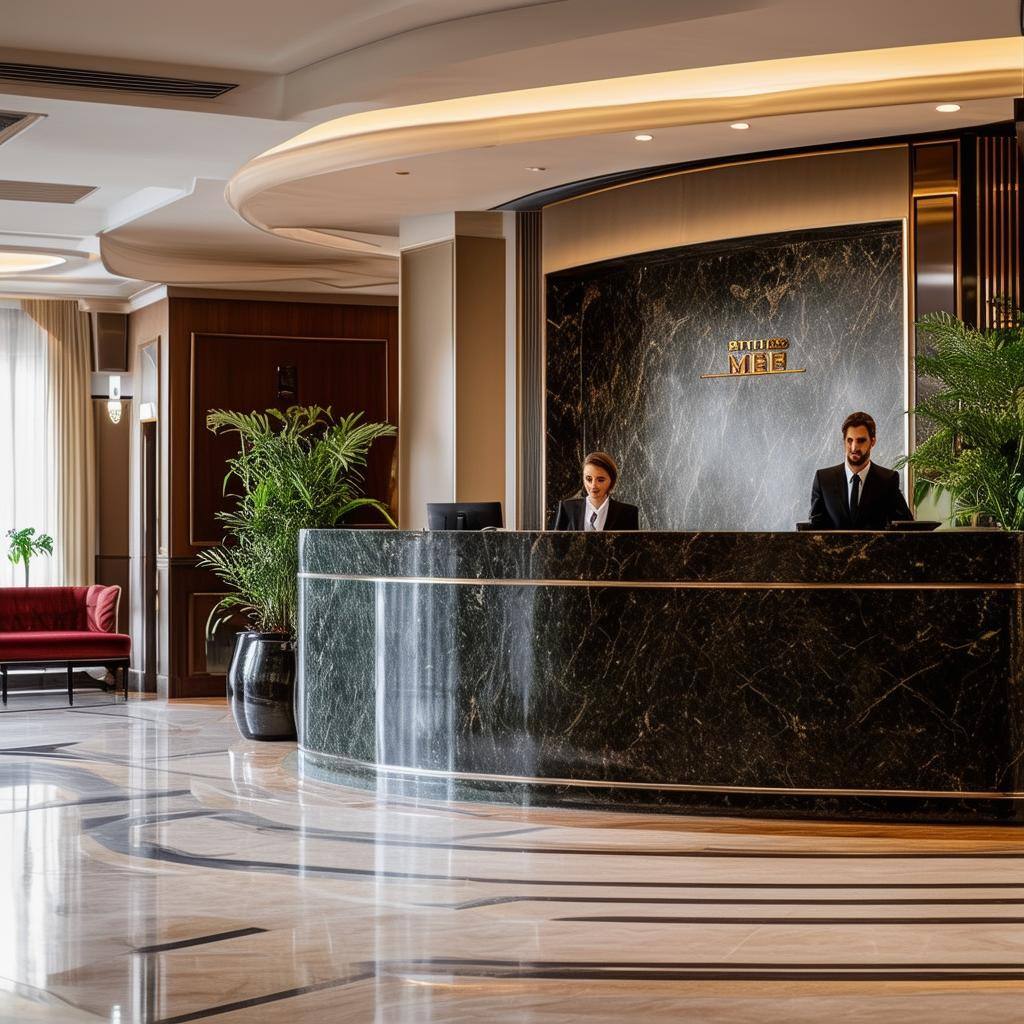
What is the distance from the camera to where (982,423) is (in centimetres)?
661

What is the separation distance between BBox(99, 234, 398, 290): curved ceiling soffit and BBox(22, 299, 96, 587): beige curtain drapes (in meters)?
2.26

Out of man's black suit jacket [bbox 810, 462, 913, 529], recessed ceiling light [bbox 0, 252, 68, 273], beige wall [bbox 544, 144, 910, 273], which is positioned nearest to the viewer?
man's black suit jacket [bbox 810, 462, 913, 529]

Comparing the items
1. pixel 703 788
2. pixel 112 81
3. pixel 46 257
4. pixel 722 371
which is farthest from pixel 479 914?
pixel 46 257

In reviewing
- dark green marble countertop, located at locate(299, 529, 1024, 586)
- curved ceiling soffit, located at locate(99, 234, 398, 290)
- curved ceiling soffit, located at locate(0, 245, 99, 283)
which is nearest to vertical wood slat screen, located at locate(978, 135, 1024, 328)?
dark green marble countertop, located at locate(299, 529, 1024, 586)

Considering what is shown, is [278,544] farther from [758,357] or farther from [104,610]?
[104,610]

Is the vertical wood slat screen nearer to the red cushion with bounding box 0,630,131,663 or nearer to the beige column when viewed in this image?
the beige column

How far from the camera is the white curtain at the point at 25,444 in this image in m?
13.4

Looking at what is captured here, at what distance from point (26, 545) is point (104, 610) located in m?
1.12

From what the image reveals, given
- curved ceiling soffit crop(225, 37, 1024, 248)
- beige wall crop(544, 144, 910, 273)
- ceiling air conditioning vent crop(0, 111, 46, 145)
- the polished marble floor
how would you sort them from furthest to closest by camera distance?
beige wall crop(544, 144, 910, 273)
ceiling air conditioning vent crop(0, 111, 46, 145)
curved ceiling soffit crop(225, 37, 1024, 248)
the polished marble floor

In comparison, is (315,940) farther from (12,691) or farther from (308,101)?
(12,691)

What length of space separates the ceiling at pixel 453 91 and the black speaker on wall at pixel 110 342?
3269 millimetres

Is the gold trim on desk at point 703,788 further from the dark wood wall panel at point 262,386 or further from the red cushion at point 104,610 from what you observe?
the red cushion at point 104,610

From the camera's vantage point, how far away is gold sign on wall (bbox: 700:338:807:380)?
8.84 m

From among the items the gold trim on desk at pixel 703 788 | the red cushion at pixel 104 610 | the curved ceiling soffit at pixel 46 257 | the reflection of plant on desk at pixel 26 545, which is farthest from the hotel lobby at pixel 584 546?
the reflection of plant on desk at pixel 26 545
